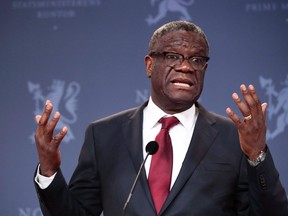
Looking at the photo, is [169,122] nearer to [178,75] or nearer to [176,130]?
[176,130]

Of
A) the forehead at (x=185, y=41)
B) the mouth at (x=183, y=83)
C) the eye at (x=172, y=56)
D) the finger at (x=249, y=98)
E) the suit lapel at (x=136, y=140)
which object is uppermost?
the forehead at (x=185, y=41)

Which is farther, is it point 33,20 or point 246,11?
point 33,20

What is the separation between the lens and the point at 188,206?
7.02 feet

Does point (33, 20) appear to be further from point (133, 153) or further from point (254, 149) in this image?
point (254, 149)

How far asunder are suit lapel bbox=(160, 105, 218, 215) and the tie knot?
84mm

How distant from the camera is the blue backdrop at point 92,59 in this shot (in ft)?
11.6

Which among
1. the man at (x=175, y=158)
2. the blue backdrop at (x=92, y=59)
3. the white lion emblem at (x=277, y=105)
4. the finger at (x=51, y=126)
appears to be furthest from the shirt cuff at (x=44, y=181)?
the white lion emblem at (x=277, y=105)

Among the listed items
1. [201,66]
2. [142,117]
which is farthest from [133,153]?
[201,66]

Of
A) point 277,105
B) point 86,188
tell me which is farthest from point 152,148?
point 277,105

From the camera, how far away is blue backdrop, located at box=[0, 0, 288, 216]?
3.55 meters

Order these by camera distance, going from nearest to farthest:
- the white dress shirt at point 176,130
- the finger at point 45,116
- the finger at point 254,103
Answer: the finger at point 254,103
the finger at point 45,116
the white dress shirt at point 176,130

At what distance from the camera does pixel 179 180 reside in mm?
2174

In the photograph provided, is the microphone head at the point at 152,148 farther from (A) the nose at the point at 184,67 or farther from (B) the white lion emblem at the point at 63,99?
(B) the white lion emblem at the point at 63,99

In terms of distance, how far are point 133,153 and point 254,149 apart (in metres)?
0.51
